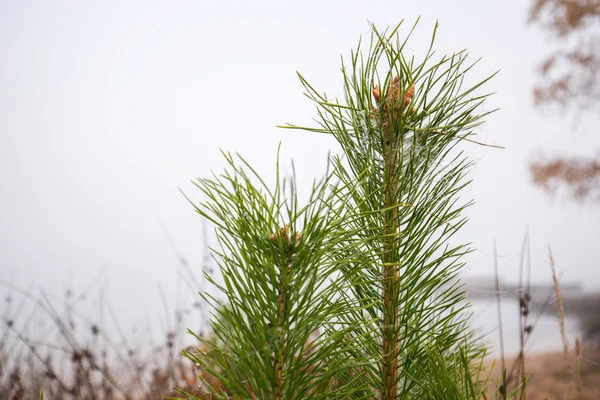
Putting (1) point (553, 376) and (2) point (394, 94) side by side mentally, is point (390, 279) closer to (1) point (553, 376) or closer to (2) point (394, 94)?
(2) point (394, 94)

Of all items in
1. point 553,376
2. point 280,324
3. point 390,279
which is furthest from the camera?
point 553,376

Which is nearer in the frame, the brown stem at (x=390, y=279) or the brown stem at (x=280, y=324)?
the brown stem at (x=280, y=324)

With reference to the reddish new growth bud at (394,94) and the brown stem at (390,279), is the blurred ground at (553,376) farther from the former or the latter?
the reddish new growth bud at (394,94)

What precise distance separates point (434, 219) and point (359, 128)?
17 centimetres

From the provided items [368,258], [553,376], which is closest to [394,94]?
[368,258]

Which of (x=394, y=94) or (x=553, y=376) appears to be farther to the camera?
(x=553, y=376)

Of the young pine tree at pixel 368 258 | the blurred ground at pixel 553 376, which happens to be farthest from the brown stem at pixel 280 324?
the blurred ground at pixel 553 376

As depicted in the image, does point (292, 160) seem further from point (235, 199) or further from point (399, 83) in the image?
point (399, 83)

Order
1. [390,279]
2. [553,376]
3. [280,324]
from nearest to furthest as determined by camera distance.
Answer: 1. [280,324]
2. [390,279]
3. [553,376]

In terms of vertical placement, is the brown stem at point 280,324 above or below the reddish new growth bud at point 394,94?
below

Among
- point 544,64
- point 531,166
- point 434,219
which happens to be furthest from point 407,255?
point 544,64

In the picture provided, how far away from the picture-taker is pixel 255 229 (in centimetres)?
60

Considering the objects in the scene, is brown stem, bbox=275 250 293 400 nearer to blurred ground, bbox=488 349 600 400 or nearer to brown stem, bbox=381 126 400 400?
brown stem, bbox=381 126 400 400

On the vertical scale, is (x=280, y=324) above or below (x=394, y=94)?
below
